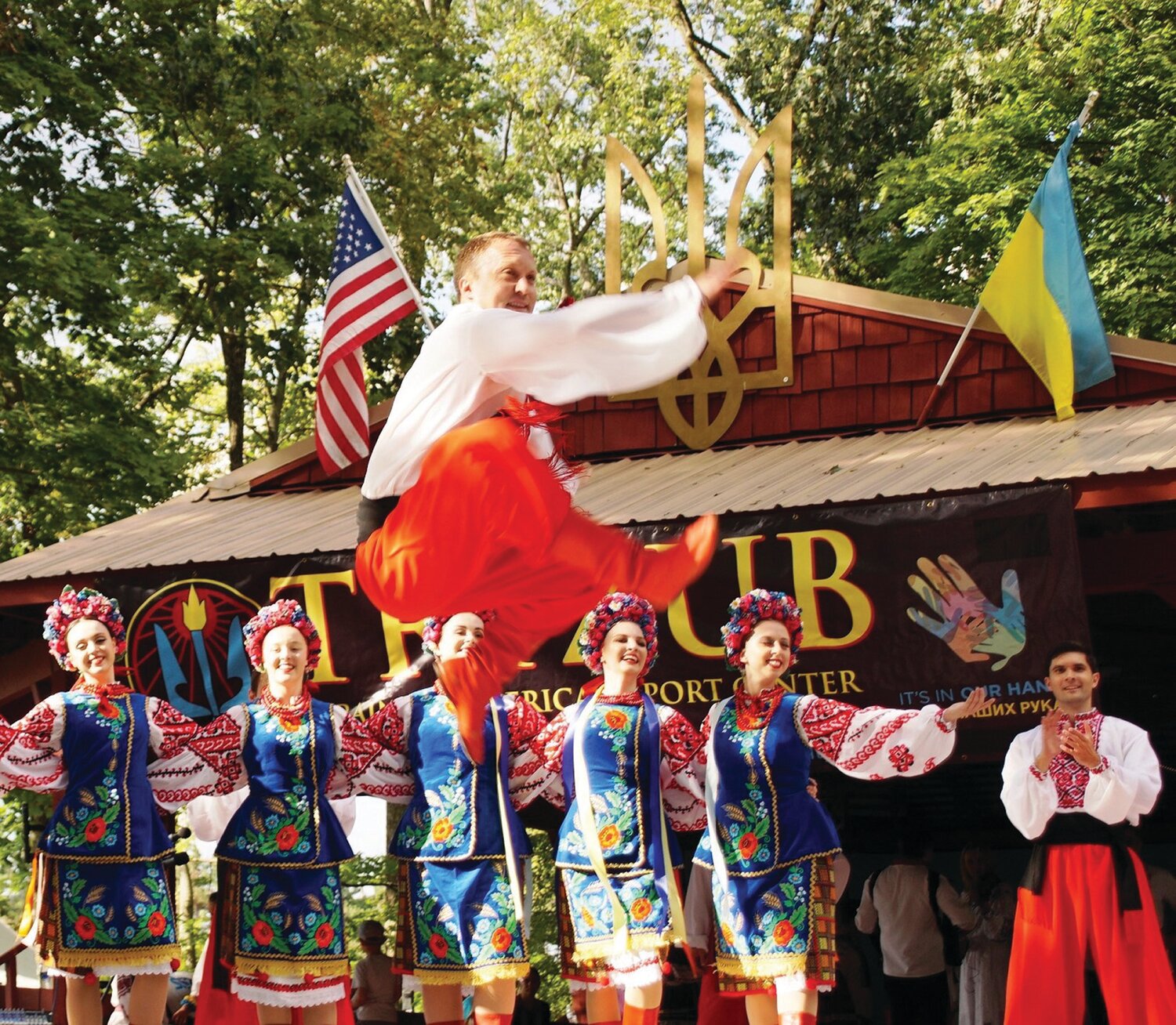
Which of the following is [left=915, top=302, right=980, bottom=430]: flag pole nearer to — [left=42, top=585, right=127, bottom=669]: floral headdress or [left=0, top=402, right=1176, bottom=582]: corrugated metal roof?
[left=0, top=402, right=1176, bottom=582]: corrugated metal roof

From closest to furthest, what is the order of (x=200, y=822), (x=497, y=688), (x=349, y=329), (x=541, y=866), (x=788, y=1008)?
(x=497, y=688), (x=788, y=1008), (x=200, y=822), (x=349, y=329), (x=541, y=866)

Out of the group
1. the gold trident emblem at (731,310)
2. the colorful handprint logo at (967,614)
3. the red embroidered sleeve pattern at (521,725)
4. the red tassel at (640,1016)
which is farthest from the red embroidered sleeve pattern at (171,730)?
the gold trident emblem at (731,310)

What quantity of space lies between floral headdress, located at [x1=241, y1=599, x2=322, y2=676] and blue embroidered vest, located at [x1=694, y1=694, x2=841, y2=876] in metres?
1.41

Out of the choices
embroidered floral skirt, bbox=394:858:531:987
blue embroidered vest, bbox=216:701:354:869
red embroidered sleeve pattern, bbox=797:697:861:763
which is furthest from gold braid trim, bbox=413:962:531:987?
red embroidered sleeve pattern, bbox=797:697:861:763

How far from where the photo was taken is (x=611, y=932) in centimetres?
559

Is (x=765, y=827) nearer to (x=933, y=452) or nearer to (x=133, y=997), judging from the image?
(x=133, y=997)

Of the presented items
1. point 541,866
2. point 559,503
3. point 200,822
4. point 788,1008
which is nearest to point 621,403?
point 200,822

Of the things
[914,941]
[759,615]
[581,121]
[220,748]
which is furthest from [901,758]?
[581,121]

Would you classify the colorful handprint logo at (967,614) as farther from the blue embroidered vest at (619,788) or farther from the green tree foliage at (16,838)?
the green tree foliage at (16,838)

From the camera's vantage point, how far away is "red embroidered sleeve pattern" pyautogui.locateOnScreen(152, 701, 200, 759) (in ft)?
19.0

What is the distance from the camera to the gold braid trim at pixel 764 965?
18.2ft

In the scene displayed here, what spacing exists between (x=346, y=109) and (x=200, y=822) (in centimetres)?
940

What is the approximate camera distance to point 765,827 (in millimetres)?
5699

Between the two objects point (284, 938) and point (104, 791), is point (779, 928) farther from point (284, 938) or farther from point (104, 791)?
point (104, 791)
